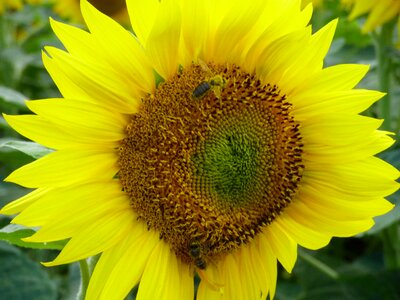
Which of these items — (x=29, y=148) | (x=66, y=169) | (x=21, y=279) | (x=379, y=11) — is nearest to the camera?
(x=66, y=169)

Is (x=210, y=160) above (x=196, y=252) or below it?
above

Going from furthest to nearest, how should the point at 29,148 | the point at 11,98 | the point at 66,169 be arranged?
the point at 11,98
the point at 29,148
the point at 66,169

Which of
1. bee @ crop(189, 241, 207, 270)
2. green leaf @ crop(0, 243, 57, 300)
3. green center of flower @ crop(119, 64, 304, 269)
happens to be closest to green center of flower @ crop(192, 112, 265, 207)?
green center of flower @ crop(119, 64, 304, 269)

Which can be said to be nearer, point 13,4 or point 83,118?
point 83,118

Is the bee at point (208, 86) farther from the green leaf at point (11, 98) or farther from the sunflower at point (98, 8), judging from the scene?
the sunflower at point (98, 8)

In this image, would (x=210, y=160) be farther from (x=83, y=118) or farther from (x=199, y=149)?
(x=83, y=118)

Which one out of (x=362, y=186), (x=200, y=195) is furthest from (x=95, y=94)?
(x=362, y=186)

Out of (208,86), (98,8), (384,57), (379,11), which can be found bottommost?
(384,57)

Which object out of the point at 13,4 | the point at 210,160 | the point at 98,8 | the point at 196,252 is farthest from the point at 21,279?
the point at 13,4
